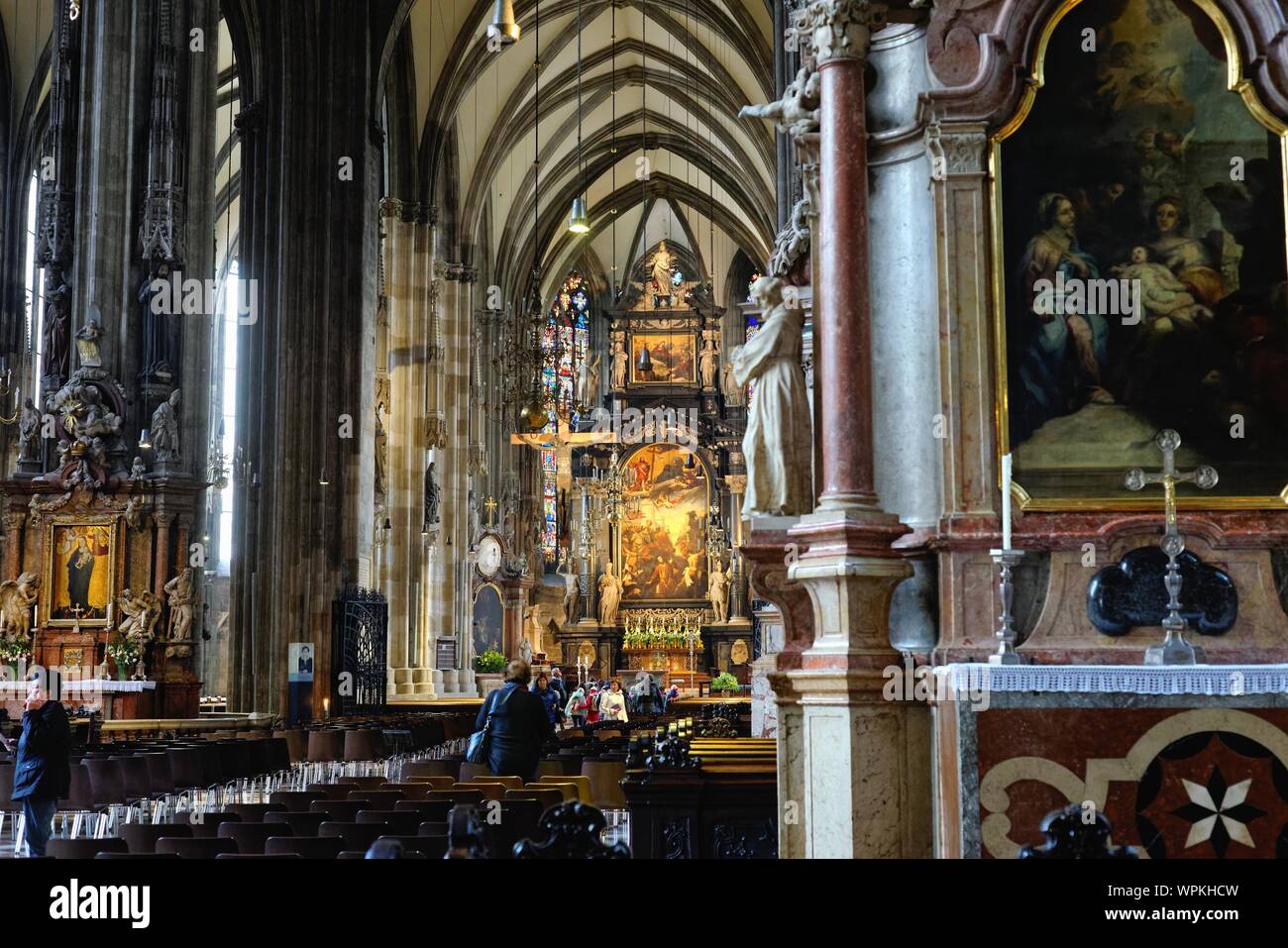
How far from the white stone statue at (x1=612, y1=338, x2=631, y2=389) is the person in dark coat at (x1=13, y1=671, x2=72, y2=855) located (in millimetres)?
38610

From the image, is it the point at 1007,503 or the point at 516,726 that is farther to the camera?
the point at 516,726

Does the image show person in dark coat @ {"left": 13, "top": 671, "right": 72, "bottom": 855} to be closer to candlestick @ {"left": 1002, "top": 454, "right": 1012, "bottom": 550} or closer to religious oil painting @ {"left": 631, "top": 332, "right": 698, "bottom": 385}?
candlestick @ {"left": 1002, "top": 454, "right": 1012, "bottom": 550}

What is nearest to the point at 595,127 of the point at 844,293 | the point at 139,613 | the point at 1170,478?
the point at 139,613

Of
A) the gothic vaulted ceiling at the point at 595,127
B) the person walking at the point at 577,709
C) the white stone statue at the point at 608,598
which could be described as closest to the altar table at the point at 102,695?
the person walking at the point at 577,709

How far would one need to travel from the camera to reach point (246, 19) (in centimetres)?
2484

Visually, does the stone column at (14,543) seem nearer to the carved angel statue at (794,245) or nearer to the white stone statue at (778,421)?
the carved angel statue at (794,245)

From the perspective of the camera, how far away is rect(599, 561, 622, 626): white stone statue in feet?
153

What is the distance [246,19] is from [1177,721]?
71.3ft

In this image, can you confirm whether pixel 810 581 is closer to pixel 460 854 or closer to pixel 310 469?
pixel 460 854

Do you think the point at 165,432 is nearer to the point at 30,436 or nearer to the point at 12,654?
the point at 30,436

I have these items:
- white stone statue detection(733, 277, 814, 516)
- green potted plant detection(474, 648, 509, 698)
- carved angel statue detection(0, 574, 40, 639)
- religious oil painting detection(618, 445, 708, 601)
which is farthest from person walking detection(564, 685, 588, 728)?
religious oil painting detection(618, 445, 708, 601)

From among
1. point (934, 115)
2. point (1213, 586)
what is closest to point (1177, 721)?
point (1213, 586)

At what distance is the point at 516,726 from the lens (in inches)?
393

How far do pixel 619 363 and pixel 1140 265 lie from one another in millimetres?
39890
